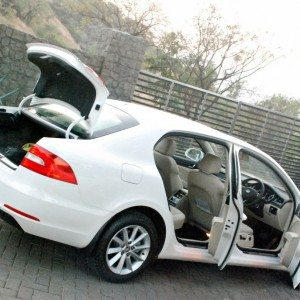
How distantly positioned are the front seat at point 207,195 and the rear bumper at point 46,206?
1580 millimetres

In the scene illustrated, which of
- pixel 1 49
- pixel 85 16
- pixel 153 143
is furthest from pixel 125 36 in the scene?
pixel 85 16

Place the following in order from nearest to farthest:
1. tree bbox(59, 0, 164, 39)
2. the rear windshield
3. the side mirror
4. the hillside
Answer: the rear windshield → the side mirror → tree bbox(59, 0, 164, 39) → the hillside

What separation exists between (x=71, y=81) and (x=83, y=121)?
403mm

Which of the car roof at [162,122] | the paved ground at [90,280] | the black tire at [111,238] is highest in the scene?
the car roof at [162,122]

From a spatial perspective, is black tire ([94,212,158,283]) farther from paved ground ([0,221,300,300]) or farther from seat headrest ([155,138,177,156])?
seat headrest ([155,138,177,156])

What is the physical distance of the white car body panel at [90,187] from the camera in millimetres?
3393

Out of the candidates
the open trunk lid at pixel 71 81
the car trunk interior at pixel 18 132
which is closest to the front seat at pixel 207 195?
the open trunk lid at pixel 71 81

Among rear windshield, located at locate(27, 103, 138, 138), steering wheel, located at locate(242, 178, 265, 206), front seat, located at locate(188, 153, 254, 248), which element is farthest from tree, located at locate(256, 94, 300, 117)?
rear windshield, located at locate(27, 103, 138, 138)

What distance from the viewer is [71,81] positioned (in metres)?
3.97

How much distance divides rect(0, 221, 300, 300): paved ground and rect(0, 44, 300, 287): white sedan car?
22cm

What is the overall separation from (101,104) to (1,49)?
6026 mm

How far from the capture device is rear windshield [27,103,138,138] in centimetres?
383

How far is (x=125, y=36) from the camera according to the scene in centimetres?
959

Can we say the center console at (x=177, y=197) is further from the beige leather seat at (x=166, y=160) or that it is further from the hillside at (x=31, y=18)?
the hillside at (x=31, y=18)
